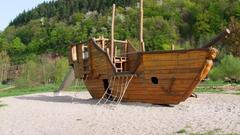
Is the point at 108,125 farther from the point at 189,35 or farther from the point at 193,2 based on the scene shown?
the point at 193,2

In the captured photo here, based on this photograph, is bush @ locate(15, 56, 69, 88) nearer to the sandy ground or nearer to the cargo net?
the cargo net

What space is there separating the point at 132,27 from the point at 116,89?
214 ft

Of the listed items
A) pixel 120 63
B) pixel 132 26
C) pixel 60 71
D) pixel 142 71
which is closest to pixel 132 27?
pixel 132 26

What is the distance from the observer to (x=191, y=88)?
49.8 ft

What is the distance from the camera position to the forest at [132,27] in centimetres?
7644

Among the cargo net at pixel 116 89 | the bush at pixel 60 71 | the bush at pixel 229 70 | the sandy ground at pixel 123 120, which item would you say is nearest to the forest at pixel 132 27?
the bush at pixel 229 70

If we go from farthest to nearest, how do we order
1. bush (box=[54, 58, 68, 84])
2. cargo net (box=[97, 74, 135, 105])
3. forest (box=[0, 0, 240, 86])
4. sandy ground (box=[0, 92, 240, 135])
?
1. forest (box=[0, 0, 240, 86])
2. bush (box=[54, 58, 68, 84])
3. cargo net (box=[97, 74, 135, 105])
4. sandy ground (box=[0, 92, 240, 135])

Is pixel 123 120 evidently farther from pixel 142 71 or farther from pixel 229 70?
pixel 229 70

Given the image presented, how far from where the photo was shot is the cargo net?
17.1 m

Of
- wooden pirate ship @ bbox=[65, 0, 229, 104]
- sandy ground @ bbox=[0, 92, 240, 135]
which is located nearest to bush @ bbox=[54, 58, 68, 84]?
wooden pirate ship @ bbox=[65, 0, 229, 104]

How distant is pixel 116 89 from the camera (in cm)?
1780

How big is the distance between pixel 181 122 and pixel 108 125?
6.62 ft

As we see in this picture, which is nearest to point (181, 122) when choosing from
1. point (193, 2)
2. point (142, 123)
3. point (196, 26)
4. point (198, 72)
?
point (142, 123)

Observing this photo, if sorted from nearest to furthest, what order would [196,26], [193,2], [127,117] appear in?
[127,117]
[196,26]
[193,2]
